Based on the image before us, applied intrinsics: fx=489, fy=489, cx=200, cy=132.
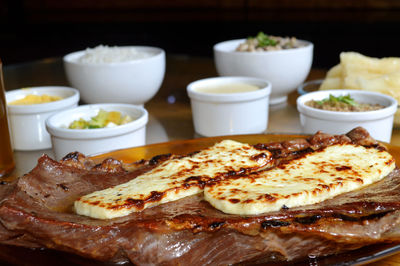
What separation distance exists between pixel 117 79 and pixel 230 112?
68 cm

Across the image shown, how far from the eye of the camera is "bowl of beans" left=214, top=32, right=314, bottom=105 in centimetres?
260

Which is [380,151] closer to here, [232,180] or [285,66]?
[232,180]

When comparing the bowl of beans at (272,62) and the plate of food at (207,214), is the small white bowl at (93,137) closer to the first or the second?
the plate of food at (207,214)

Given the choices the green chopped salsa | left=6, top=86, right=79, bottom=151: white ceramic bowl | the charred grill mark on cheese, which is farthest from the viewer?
left=6, top=86, right=79, bottom=151: white ceramic bowl

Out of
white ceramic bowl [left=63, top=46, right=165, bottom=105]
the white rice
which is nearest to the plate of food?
white ceramic bowl [left=63, top=46, right=165, bottom=105]

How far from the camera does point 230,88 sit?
95.7 inches

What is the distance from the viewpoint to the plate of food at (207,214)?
3.43 feet

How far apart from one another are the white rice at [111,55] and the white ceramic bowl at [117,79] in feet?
0.23

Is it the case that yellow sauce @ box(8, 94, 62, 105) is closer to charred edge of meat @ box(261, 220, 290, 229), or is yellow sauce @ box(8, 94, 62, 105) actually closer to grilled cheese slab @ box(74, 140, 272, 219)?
grilled cheese slab @ box(74, 140, 272, 219)

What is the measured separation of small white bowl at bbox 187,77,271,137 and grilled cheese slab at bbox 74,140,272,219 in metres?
0.70

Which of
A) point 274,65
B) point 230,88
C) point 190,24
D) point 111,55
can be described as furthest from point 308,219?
point 190,24

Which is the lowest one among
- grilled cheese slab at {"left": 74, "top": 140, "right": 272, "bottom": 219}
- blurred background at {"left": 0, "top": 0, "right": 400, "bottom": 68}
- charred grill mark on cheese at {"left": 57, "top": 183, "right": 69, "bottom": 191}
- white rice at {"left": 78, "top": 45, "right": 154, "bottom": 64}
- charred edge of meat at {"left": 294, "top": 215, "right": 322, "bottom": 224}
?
blurred background at {"left": 0, "top": 0, "right": 400, "bottom": 68}

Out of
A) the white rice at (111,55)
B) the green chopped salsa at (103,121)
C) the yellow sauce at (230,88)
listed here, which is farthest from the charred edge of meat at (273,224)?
the white rice at (111,55)

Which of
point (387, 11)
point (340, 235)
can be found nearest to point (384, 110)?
point (340, 235)
